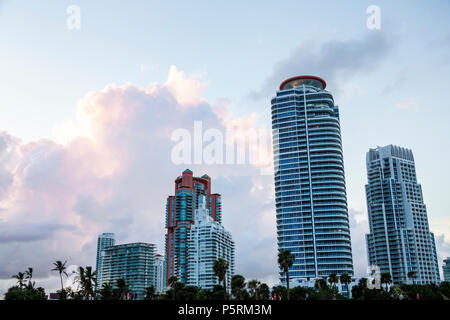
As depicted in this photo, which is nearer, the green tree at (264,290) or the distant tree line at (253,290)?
the distant tree line at (253,290)

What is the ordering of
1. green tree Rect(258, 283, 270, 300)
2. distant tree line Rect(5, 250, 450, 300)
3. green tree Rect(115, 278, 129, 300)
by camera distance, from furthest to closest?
green tree Rect(115, 278, 129, 300)
green tree Rect(258, 283, 270, 300)
distant tree line Rect(5, 250, 450, 300)

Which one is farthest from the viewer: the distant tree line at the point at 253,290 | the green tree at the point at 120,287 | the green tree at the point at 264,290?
the green tree at the point at 120,287

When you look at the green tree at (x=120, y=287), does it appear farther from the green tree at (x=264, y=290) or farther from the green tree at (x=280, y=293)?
the green tree at (x=280, y=293)

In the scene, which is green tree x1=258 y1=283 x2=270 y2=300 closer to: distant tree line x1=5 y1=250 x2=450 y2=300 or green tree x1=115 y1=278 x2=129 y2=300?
distant tree line x1=5 y1=250 x2=450 y2=300

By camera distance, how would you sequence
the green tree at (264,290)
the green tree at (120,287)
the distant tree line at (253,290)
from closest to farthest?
the distant tree line at (253,290)
the green tree at (264,290)
the green tree at (120,287)

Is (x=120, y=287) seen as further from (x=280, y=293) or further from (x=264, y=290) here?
(x=280, y=293)

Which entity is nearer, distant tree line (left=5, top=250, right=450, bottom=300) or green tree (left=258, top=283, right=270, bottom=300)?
distant tree line (left=5, top=250, right=450, bottom=300)

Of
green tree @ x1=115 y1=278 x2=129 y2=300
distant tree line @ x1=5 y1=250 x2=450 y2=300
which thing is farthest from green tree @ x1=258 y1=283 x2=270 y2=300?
green tree @ x1=115 y1=278 x2=129 y2=300

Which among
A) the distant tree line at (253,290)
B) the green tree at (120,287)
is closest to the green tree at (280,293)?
the distant tree line at (253,290)

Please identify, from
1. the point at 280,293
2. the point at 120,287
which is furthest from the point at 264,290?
the point at 120,287
